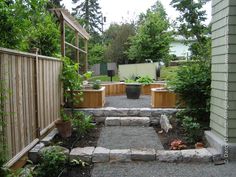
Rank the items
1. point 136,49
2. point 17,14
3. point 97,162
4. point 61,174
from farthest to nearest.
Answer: point 136,49 → point 97,162 → point 17,14 → point 61,174

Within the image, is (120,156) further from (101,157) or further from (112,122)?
(112,122)

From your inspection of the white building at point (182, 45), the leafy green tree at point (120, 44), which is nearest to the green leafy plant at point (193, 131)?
the white building at point (182, 45)

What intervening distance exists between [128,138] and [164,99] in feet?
6.24

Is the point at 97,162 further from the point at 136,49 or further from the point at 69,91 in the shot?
the point at 136,49

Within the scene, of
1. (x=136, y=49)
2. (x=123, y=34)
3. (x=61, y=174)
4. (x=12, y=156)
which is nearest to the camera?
(x=12, y=156)

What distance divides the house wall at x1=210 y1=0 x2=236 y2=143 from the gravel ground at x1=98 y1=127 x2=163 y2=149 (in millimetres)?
1129

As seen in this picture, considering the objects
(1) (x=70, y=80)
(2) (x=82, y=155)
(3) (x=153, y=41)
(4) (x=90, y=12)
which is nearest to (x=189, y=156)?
(2) (x=82, y=155)

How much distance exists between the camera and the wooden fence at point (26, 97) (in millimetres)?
3414

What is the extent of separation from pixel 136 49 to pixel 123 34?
458 centimetres

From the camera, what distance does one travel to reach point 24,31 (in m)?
4.36

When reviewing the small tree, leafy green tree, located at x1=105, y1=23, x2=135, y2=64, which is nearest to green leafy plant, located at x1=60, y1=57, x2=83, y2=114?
the small tree

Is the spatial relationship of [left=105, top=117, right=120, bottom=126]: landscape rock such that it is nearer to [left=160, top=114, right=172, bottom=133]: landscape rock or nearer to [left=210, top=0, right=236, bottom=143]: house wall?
[left=160, top=114, right=172, bottom=133]: landscape rock

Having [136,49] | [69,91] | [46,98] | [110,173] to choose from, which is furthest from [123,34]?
[110,173]

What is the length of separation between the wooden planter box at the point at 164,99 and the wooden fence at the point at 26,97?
2480mm
